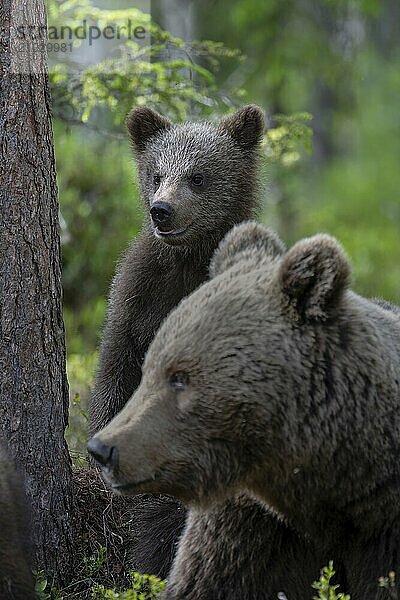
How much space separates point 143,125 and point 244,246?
9.82 feet

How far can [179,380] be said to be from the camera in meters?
4.41

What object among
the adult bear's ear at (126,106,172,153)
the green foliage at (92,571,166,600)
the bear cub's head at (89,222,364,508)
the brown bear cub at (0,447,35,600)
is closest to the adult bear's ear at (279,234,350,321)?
the bear cub's head at (89,222,364,508)

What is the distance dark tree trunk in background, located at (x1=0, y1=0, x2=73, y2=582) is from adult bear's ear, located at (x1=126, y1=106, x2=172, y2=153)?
196 centimetres

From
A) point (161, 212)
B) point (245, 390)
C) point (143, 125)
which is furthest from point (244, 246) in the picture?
point (143, 125)

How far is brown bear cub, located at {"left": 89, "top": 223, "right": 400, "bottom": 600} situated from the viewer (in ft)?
14.2

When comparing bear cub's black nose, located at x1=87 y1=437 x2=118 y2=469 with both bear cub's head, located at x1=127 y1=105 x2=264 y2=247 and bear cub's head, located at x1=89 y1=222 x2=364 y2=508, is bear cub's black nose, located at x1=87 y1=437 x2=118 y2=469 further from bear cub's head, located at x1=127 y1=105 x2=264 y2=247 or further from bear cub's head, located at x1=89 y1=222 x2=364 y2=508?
bear cub's head, located at x1=127 y1=105 x2=264 y2=247

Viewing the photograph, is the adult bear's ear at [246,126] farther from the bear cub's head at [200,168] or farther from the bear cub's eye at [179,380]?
the bear cub's eye at [179,380]

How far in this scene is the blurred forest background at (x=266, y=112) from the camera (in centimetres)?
857

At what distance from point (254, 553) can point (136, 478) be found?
0.82 metres

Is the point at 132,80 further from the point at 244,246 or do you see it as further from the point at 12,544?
the point at 12,544

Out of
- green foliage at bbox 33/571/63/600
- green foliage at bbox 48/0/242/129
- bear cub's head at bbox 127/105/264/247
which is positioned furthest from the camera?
green foliage at bbox 48/0/242/129

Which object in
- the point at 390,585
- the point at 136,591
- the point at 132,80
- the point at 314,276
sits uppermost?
the point at 314,276

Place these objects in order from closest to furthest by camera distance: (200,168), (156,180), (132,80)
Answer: (200,168) < (156,180) < (132,80)

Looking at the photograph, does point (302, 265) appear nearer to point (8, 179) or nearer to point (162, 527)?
point (8, 179)
